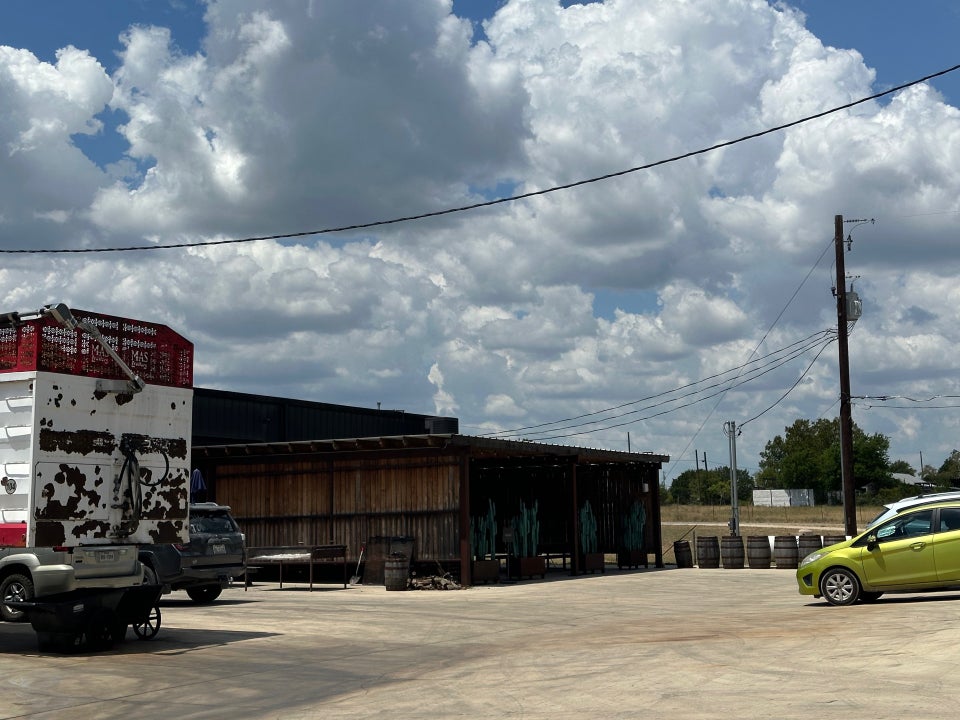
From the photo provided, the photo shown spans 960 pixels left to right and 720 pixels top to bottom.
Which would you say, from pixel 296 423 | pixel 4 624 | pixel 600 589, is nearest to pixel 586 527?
pixel 600 589

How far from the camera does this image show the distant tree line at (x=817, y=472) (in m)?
115

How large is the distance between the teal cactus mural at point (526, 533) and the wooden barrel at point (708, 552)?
4877 mm

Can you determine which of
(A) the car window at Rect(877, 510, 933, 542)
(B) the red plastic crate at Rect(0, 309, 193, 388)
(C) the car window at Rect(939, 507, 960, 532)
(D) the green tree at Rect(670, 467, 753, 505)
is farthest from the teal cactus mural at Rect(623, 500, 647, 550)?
(D) the green tree at Rect(670, 467, 753, 505)

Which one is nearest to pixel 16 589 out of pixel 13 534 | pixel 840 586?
pixel 13 534

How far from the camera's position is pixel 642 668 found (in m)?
11.9

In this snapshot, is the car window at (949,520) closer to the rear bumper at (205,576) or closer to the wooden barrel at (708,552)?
the rear bumper at (205,576)

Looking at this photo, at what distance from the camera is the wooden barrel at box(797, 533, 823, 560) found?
2984 centimetres

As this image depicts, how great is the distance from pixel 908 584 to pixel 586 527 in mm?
15892

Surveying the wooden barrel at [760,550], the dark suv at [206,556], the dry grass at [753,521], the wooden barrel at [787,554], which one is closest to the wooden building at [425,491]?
the wooden barrel at [760,550]

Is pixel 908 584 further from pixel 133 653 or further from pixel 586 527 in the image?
pixel 586 527

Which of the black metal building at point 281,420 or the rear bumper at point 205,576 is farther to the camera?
the black metal building at point 281,420

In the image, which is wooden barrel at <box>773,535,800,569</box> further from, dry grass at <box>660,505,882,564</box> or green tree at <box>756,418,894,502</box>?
green tree at <box>756,418,894,502</box>

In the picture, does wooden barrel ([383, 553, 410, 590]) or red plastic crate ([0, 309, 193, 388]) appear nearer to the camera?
red plastic crate ([0, 309, 193, 388])

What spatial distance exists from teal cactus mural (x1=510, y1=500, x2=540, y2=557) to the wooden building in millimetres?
334
